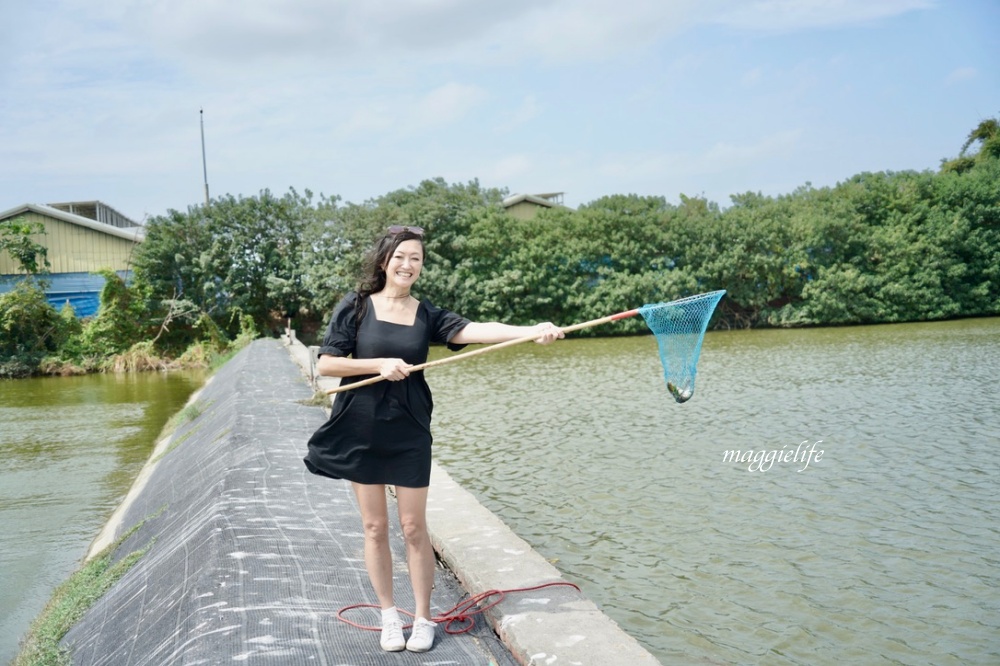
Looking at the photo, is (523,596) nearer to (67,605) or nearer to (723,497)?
(67,605)

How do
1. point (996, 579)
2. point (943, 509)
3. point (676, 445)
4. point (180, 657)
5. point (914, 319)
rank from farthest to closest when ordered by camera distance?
1. point (914, 319)
2. point (676, 445)
3. point (943, 509)
4. point (996, 579)
5. point (180, 657)

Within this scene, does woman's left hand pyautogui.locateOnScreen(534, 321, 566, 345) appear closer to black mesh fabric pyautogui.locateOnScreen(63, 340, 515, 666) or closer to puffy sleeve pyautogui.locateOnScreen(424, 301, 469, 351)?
puffy sleeve pyautogui.locateOnScreen(424, 301, 469, 351)

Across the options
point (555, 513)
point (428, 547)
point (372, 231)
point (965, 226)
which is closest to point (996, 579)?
point (555, 513)

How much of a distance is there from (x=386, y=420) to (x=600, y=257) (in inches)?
1119

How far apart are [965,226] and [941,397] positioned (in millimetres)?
22122

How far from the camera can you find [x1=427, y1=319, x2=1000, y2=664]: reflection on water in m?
5.09

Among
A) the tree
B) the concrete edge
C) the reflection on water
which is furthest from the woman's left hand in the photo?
the tree

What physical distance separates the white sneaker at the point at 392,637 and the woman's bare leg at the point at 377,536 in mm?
77

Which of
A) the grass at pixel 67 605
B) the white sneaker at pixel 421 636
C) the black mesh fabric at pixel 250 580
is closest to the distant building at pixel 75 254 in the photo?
the black mesh fabric at pixel 250 580

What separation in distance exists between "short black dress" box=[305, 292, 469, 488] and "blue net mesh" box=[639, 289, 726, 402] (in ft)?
4.18

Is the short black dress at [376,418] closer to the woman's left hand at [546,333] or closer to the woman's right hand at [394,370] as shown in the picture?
the woman's right hand at [394,370]

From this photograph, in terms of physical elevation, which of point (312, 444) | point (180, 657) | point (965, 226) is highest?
point (965, 226)

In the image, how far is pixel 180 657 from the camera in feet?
11.1

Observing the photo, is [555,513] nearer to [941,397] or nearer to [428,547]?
[428,547]
